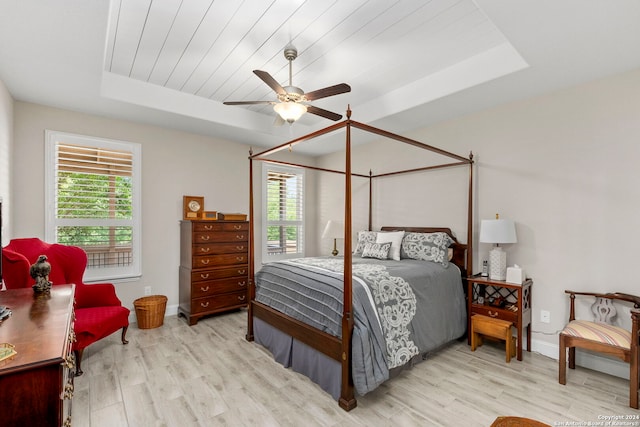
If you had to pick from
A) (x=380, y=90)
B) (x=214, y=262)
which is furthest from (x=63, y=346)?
(x=380, y=90)

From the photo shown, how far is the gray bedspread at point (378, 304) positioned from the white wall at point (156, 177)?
1.66 meters

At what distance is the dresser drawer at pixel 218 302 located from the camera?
12.6 feet

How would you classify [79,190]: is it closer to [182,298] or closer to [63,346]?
[182,298]

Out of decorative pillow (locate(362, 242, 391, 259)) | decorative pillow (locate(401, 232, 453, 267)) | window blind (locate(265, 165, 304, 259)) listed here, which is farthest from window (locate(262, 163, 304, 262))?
decorative pillow (locate(401, 232, 453, 267))

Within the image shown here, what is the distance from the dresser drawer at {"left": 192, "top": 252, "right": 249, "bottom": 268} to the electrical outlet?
11.4 ft

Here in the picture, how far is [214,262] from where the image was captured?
4.00 m

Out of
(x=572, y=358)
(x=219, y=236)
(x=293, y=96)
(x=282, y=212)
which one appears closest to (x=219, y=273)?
(x=219, y=236)

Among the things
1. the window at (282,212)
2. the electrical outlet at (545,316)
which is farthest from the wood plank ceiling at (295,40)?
the electrical outlet at (545,316)

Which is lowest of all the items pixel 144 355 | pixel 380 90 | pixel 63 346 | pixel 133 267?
pixel 144 355

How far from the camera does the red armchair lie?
2572 millimetres

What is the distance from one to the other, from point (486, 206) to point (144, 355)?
12.6 ft

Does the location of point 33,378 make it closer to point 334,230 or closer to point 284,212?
point 334,230

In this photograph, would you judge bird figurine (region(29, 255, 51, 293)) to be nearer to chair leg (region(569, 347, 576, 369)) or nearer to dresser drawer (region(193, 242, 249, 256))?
dresser drawer (region(193, 242, 249, 256))

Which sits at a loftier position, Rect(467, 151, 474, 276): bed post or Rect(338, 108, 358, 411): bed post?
Rect(467, 151, 474, 276): bed post
